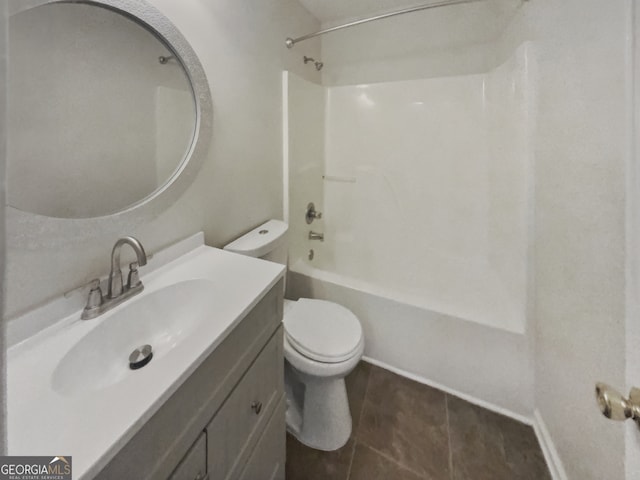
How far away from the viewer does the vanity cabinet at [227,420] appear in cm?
46

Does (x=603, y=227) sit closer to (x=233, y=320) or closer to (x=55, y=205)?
(x=233, y=320)

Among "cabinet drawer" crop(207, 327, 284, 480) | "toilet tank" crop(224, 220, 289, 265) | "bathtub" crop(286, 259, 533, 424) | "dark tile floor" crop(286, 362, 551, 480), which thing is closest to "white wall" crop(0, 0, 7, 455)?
"cabinet drawer" crop(207, 327, 284, 480)

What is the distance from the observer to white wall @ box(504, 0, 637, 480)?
28.1 inches

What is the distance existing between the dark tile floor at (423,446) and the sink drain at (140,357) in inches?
34.5

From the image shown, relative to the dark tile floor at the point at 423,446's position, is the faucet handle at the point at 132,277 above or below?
above

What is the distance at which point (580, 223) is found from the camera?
→ 2.88 ft

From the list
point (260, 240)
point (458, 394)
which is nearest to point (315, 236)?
point (260, 240)

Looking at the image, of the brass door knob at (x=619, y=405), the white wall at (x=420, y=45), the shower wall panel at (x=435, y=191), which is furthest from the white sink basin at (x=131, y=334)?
the white wall at (x=420, y=45)

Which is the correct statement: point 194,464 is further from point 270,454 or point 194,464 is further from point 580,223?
point 580,223

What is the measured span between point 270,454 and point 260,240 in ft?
2.78

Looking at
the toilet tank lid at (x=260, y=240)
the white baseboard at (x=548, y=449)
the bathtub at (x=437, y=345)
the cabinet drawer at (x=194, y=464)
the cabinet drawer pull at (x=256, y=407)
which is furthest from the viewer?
the bathtub at (x=437, y=345)

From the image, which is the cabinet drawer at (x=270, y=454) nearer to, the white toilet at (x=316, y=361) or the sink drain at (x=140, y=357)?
the white toilet at (x=316, y=361)

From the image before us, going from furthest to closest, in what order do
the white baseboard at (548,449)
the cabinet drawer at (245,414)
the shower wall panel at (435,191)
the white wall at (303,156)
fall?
the white wall at (303,156)
the shower wall panel at (435,191)
the white baseboard at (548,449)
the cabinet drawer at (245,414)

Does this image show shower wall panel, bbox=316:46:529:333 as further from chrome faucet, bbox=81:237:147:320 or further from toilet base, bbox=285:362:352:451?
chrome faucet, bbox=81:237:147:320
